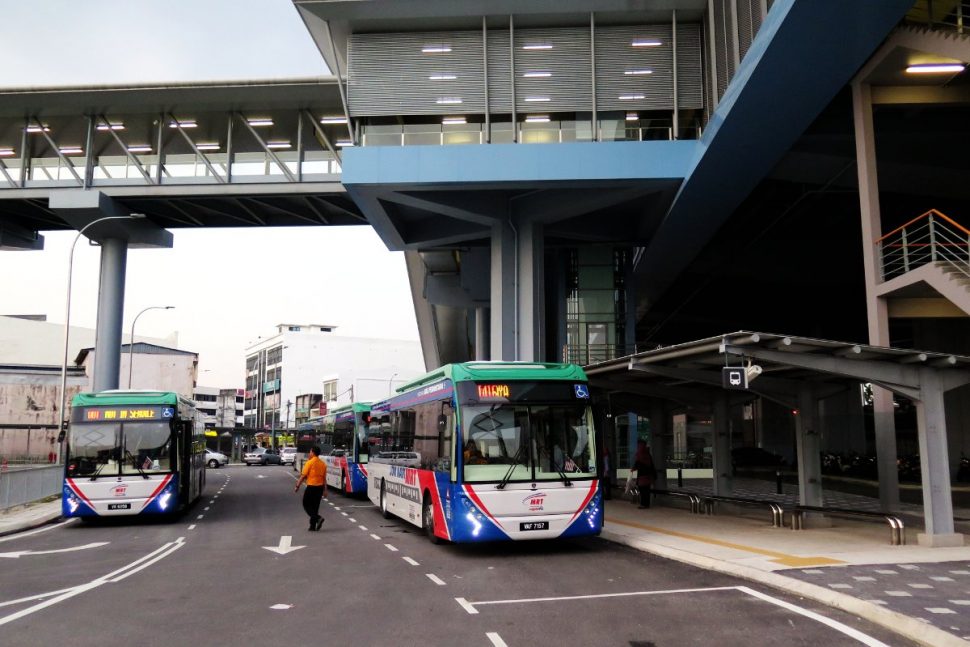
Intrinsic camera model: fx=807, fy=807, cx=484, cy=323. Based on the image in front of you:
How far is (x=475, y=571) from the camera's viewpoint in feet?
39.0

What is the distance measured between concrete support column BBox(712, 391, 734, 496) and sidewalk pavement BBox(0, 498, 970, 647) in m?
1.39

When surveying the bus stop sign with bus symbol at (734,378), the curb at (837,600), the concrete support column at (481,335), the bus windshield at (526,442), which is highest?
the concrete support column at (481,335)

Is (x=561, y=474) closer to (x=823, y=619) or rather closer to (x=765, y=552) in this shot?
(x=765, y=552)

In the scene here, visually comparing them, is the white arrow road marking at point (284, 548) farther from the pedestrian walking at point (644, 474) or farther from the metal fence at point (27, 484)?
the metal fence at point (27, 484)

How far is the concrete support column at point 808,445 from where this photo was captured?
16.2 m

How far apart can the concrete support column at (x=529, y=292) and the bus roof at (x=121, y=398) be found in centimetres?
1442

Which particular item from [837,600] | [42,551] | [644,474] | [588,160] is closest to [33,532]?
[42,551]

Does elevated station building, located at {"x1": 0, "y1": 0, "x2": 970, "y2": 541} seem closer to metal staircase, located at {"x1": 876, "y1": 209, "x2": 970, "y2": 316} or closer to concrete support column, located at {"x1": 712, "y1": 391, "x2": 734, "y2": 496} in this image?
metal staircase, located at {"x1": 876, "y1": 209, "x2": 970, "y2": 316}

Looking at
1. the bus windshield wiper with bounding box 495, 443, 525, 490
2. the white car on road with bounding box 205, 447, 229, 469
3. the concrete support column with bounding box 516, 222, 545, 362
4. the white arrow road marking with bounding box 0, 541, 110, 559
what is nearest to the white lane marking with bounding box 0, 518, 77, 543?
the white arrow road marking with bounding box 0, 541, 110, 559

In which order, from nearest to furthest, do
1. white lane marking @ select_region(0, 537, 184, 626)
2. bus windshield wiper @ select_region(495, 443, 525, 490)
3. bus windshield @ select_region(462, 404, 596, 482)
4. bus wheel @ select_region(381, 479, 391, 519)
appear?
white lane marking @ select_region(0, 537, 184, 626) < bus windshield wiper @ select_region(495, 443, 525, 490) < bus windshield @ select_region(462, 404, 596, 482) < bus wheel @ select_region(381, 479, 391, 519)

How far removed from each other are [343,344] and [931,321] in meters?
102

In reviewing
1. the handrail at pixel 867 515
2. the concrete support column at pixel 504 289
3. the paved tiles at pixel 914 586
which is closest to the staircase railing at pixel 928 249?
the handrail at pixel 867 515

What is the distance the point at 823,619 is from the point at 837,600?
71 cm

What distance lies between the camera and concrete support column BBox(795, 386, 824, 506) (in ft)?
53.2
